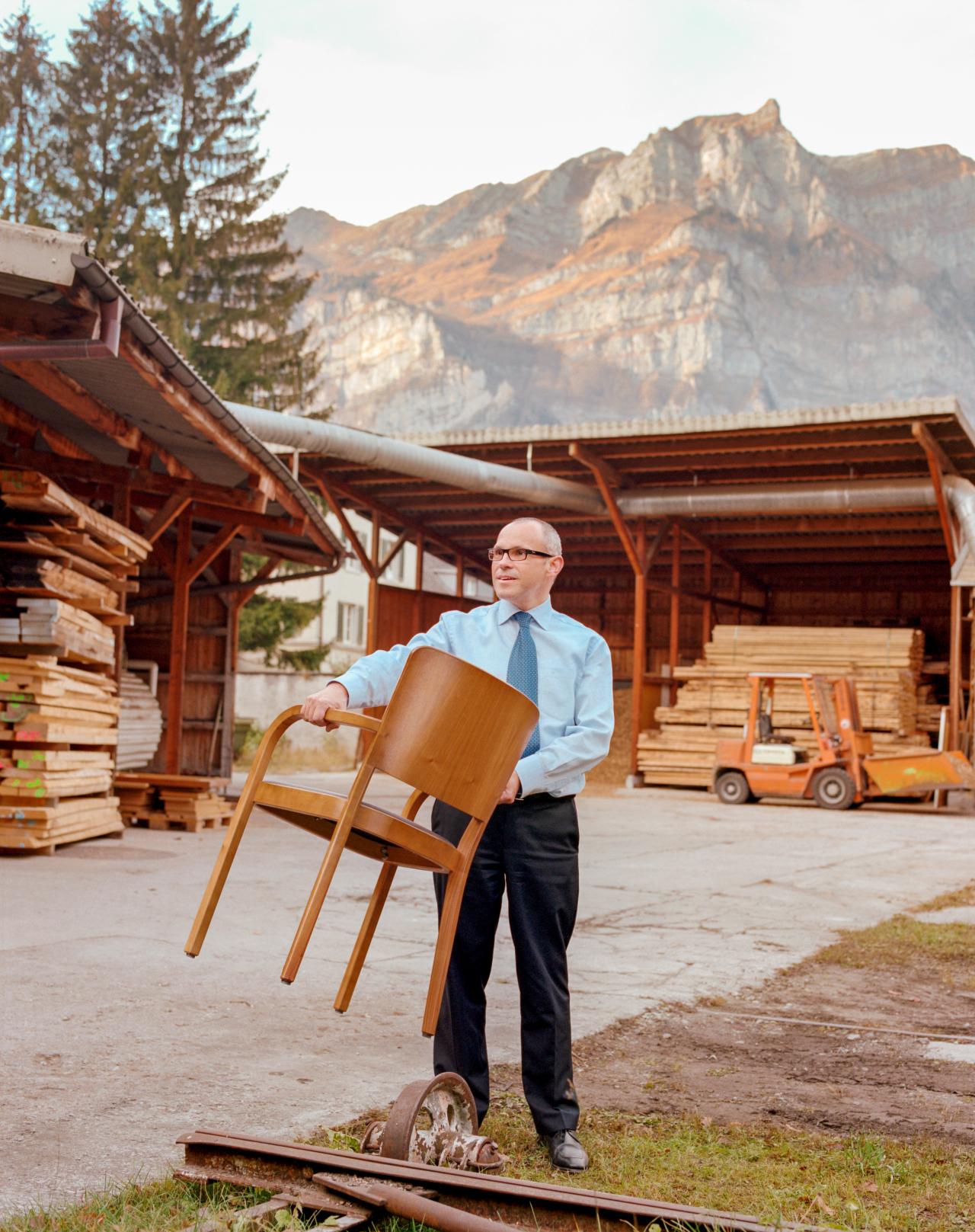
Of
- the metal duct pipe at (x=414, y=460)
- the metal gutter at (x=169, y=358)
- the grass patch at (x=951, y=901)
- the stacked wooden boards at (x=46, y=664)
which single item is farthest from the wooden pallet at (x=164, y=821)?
the grass patch at (x=951, y=901)

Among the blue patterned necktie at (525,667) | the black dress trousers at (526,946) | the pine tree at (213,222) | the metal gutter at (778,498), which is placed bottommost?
the black dress trousers at (526,946)

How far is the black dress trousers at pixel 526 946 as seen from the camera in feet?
11.1

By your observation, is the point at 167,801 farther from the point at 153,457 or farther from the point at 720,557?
the point at 720,557

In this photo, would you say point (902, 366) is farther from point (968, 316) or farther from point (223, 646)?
point (223, 646)

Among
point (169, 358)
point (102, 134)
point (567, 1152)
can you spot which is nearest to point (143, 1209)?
point (567, 1152)

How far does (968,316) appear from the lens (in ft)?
342

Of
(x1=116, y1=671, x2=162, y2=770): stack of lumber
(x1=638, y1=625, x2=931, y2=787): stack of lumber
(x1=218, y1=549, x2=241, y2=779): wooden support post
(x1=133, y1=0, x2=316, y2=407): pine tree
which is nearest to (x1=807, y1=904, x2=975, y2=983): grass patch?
(x1=116, y1=671, x2=162, y2=770): stack of lumber

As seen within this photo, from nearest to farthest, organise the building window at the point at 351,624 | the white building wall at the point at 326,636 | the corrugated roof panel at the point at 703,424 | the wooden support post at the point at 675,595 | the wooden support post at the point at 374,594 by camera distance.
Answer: the corrugated roof panel at the point at 703,424
the wooden support post at the point at 374,594
the wooden support post at the point at 675,595
the white building wall at the point at 326,636
the building window at the point at 351,624

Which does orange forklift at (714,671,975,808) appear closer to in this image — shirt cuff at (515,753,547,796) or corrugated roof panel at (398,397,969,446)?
corrugated roof panel at (398,397,969,446)

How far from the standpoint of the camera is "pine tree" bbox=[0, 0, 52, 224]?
33281mm

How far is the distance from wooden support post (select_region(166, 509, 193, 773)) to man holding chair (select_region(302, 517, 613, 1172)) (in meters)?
9.38

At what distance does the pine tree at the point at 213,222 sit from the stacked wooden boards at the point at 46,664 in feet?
54.7

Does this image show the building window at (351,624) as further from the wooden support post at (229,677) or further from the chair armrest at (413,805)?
the chair armrest at (413,805)

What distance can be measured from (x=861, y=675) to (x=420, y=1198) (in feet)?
60.1
